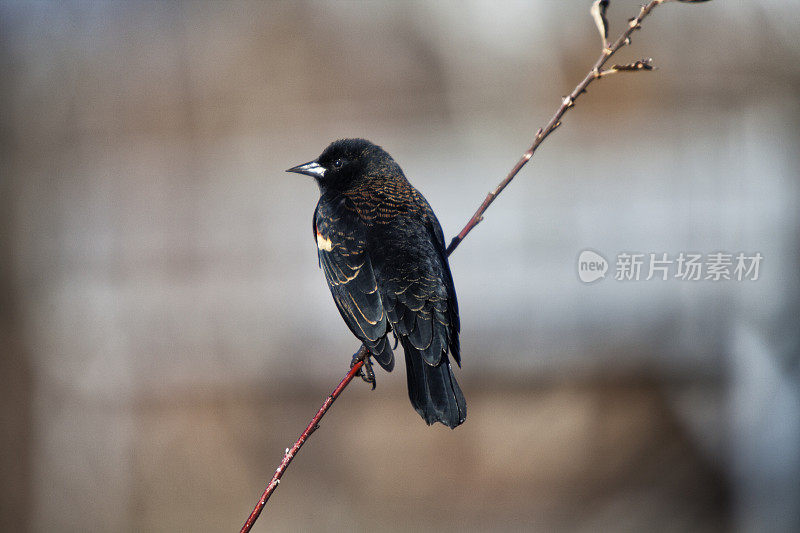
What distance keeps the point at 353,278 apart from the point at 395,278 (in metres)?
0.08

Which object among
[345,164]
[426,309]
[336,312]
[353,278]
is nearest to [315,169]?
[345,164]

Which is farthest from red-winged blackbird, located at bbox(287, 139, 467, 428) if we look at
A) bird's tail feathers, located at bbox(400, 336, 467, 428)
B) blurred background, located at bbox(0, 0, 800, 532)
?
blurred background, located at bbox(0, 0, 800, 532)

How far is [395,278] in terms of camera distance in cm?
117

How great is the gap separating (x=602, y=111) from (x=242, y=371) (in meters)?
2.50

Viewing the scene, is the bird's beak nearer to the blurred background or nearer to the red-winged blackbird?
the red-winged blackbird

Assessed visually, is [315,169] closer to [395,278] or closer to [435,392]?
[395,278]

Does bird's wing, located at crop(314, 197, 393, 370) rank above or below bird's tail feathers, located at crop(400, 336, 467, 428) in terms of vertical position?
above

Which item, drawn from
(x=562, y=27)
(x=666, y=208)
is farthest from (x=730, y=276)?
(x=562, y=27)

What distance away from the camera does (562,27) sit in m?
3.79

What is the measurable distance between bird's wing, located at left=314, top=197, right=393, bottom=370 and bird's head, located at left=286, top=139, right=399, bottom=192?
126 mm

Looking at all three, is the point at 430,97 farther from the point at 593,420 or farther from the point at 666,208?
the point at 593,420

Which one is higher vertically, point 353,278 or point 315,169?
point 315,169

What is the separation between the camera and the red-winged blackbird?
1.04 metres

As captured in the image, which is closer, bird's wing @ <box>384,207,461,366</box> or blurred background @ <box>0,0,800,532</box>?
bird's wing @ <box>384,207,461,366</box>
